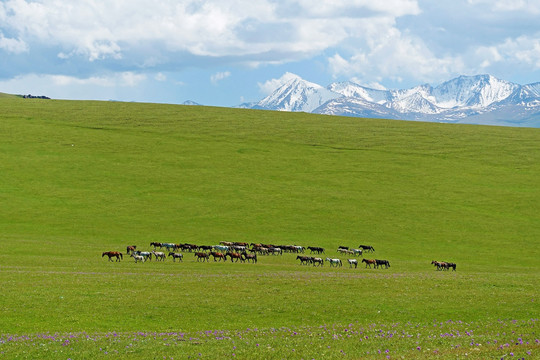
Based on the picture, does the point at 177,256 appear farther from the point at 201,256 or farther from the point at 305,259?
the point at 305,259

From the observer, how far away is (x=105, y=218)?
76812 mm

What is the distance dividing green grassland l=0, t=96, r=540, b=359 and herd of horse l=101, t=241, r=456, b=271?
155 cm

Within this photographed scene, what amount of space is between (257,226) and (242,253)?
628 inches

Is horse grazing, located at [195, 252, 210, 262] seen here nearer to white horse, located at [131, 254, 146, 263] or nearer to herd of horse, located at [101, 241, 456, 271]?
herd of horse, located at [101, 241, 456, 271]

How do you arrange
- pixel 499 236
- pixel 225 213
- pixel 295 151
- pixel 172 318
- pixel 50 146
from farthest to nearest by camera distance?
pixel 295 151, pixel 50 146, pixel 225 213, pixel 499 236, pixel 172 318

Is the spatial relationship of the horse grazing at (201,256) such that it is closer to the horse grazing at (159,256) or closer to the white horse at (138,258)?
the horse grazing at (159,256)

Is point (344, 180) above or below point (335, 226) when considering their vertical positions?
above

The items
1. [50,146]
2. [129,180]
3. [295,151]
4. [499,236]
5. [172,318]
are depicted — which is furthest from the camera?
[295,151]

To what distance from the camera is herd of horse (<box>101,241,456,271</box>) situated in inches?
2160

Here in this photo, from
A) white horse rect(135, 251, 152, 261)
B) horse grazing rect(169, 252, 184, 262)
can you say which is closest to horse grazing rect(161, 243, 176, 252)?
horse grazing rect(169, 252, 184, 262)

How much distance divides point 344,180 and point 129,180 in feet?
128

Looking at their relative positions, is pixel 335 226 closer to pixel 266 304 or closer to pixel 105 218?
pixel 105 218

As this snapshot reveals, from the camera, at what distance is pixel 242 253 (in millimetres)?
60438

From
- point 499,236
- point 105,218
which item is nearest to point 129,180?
point 105,218
